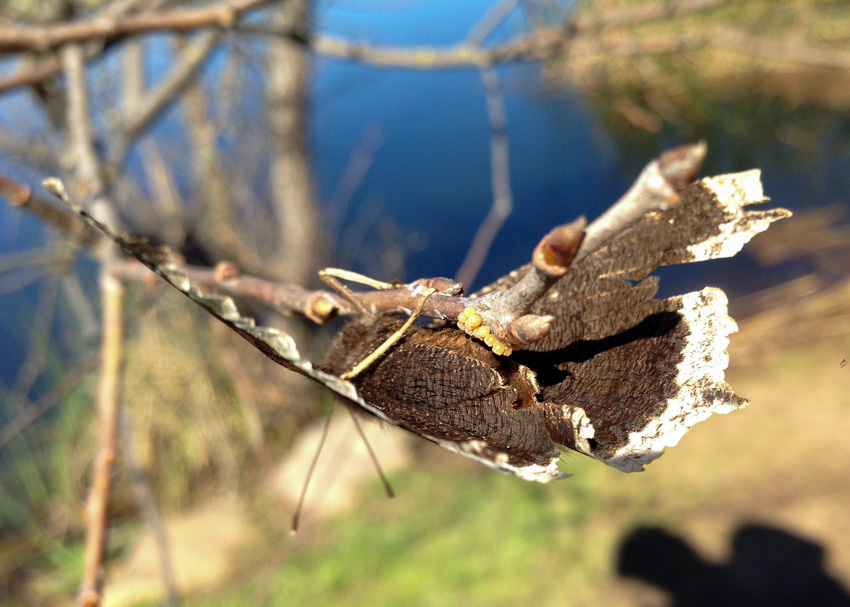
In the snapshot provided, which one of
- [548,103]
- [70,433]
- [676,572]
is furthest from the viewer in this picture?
[548,103]

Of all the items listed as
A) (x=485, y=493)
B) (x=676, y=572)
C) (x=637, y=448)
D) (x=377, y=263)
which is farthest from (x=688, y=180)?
(x=377, y=263)

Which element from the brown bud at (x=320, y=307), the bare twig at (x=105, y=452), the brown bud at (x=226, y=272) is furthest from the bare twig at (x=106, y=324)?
the brown bud at (x=320, y=307)

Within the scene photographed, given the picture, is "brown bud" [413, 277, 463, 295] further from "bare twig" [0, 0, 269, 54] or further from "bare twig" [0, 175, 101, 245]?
"bare twig" [0, 0, 269, 54]

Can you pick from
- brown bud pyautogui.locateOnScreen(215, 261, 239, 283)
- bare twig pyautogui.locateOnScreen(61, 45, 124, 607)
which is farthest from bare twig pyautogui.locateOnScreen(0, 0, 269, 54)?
brown bud pyautogui.locateOnScreen(215, 261, 239, 283)

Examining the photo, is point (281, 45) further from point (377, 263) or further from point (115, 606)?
point (115, 606)

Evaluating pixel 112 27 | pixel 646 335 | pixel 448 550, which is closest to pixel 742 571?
pixel 448 550
